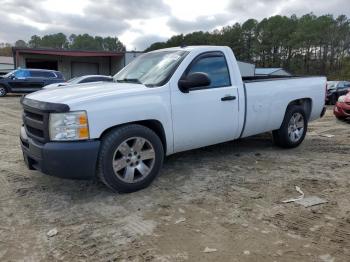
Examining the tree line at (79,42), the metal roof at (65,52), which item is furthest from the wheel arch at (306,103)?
the tree line at (79,42)

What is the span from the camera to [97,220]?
3.73 m

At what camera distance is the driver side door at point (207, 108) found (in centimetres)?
479

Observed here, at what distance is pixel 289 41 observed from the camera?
68750mm

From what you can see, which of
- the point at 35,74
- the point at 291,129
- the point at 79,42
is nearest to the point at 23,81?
the point at 35,74

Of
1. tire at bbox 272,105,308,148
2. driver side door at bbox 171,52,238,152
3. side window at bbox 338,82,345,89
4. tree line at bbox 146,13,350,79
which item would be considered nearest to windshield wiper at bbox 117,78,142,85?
driver side door at bbox 171,52,238,152

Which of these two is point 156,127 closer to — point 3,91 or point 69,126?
point 69,126

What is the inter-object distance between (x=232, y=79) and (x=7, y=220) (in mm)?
3518

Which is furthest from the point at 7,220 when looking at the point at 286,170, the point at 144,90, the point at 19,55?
the point at 19,55

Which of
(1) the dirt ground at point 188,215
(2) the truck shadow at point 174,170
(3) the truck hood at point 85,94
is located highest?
(3) the truck hood at point 85,94

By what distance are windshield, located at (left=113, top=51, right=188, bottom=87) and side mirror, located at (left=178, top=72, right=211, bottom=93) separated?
22 cm

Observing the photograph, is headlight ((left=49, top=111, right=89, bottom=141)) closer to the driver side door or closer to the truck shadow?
the truck shadow

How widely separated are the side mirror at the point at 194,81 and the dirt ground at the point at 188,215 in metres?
1.23

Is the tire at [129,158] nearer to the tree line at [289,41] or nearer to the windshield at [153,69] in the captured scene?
the windshield at [153,69]

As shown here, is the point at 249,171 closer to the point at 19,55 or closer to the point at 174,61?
the point at 174,61
